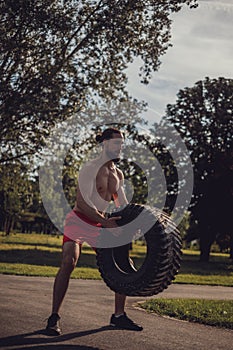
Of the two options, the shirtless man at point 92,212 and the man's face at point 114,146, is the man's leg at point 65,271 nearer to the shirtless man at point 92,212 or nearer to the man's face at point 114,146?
the shirtless man at point 92,212

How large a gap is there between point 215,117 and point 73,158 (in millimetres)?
14770

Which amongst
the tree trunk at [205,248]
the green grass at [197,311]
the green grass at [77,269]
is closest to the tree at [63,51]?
the green grass at [77,269]

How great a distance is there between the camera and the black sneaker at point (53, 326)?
20.7 feet

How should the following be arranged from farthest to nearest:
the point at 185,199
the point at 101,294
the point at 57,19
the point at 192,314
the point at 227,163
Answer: the point at 185,199 → the point at 227,163 → the point at 57,19 → the point at 101,294 → the point at 192,314

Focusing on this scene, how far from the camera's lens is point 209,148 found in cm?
3844

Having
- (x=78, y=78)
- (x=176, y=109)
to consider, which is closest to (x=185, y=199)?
(x=176, y=109)

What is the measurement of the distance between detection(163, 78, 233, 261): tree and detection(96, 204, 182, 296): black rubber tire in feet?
91.9

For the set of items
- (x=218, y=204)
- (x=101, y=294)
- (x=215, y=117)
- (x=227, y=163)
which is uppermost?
(x=215, y=117)

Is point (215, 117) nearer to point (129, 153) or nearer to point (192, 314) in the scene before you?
point (129, 153)

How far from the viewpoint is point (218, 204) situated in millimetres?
35500

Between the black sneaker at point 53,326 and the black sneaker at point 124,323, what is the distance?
→ 36.2 inches

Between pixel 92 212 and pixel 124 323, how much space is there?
1.42 metres

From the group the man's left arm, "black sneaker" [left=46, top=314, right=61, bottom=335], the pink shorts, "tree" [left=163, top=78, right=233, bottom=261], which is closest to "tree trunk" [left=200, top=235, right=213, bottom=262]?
"tree" [left=163, top=78, right=233, bottom=261]

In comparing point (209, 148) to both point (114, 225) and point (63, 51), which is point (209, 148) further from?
point (114, 225)
